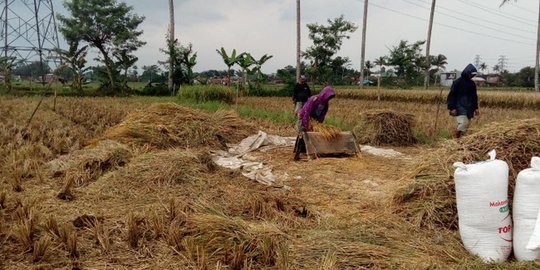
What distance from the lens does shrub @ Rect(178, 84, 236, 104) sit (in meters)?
17.5

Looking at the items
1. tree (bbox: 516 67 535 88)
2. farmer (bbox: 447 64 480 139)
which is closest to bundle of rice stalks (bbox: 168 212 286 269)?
farmer (bbox: 447 64 480 139)

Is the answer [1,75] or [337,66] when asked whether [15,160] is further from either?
[337,66]

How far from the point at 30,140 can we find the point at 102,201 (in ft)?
12.6

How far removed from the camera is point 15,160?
554 cm

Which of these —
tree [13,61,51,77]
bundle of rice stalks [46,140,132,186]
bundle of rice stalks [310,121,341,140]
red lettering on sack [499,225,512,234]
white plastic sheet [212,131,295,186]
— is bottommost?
white plastic sheet [212,131,295,186]

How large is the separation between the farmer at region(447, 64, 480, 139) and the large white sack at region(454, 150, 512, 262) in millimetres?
4108

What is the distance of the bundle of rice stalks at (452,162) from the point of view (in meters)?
3.51

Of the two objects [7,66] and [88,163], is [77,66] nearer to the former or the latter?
[7,66]

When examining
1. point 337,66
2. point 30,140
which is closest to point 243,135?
point 30,140

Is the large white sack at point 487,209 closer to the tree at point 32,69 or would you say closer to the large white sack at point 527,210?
the large white sack at point 527,210

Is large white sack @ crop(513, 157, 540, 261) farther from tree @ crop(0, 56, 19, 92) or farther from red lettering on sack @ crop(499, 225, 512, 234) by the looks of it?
tree @ crop(0, 56, 19, 92)

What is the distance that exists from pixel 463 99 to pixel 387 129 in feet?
6.63

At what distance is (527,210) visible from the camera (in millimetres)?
2838

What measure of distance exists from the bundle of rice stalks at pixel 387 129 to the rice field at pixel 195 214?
136 cm
